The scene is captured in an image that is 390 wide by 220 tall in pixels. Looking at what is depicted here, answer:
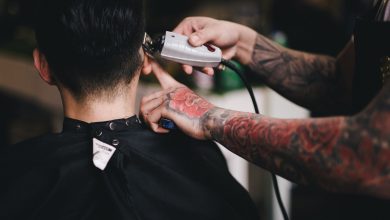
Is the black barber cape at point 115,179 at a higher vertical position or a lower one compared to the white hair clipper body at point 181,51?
lower

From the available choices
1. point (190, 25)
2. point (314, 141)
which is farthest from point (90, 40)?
point (314, 141)

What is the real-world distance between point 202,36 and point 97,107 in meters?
0.35

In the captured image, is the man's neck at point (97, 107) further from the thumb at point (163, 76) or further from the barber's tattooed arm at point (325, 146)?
the barber's tattooed arm at point (325, 146)

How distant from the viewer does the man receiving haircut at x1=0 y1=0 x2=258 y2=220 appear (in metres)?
1.09

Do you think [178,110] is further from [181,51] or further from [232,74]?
[232,74]

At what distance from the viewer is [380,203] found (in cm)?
115

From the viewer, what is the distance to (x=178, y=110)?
1.14 m

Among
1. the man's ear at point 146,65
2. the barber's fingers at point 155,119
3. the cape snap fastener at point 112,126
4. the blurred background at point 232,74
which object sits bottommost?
the blurred background at point 232,74

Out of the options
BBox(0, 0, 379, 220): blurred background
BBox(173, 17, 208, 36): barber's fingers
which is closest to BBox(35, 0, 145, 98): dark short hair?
BBox(173, 17, 208, 36): barber's fingers

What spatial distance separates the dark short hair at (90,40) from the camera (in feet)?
3.54

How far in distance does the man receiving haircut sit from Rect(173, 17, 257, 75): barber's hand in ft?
0.60

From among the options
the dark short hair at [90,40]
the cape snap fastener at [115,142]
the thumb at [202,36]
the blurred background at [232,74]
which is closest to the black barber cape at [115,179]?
the cape snap fastener at [115,142]

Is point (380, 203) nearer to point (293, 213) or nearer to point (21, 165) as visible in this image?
point (21, 165)

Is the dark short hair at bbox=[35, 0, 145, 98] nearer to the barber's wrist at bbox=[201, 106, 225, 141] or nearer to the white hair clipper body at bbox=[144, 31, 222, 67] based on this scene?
the white hair clipper body at bbox=[144, 31, 222, 67]
